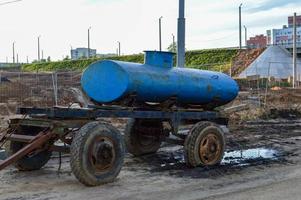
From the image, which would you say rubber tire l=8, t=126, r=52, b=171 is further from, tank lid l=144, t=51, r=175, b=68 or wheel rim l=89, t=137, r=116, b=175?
tank lid l=144, t=51, r=175, b=68

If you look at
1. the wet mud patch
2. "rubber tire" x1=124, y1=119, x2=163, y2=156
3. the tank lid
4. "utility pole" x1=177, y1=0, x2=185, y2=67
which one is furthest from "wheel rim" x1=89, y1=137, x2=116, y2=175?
"utility pole" x1=177, y1=0, x2=185, y2=67

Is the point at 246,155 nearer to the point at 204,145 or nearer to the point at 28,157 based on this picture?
the point at 204,145

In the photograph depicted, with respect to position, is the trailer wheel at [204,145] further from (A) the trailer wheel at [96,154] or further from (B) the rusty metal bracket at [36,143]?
(B) the rusty metal bracket at [36,143]

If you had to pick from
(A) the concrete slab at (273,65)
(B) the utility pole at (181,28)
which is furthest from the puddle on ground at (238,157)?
(A) the concrete slab at (273,65)

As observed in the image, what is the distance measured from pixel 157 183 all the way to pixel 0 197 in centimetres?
246

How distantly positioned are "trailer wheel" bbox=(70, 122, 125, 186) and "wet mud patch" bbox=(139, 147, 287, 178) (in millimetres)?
1243

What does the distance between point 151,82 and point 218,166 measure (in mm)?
2125

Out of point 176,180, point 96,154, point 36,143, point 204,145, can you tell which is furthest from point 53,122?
point 204,145

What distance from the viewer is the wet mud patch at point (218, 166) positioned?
30.9 ft

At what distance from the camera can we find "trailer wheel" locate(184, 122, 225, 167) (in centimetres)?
991

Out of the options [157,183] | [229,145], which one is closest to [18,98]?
[229,145]

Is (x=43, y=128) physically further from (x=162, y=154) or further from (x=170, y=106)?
(x=162, y=154)

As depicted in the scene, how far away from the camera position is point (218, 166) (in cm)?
1004

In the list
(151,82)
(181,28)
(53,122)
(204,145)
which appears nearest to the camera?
(53,122)
